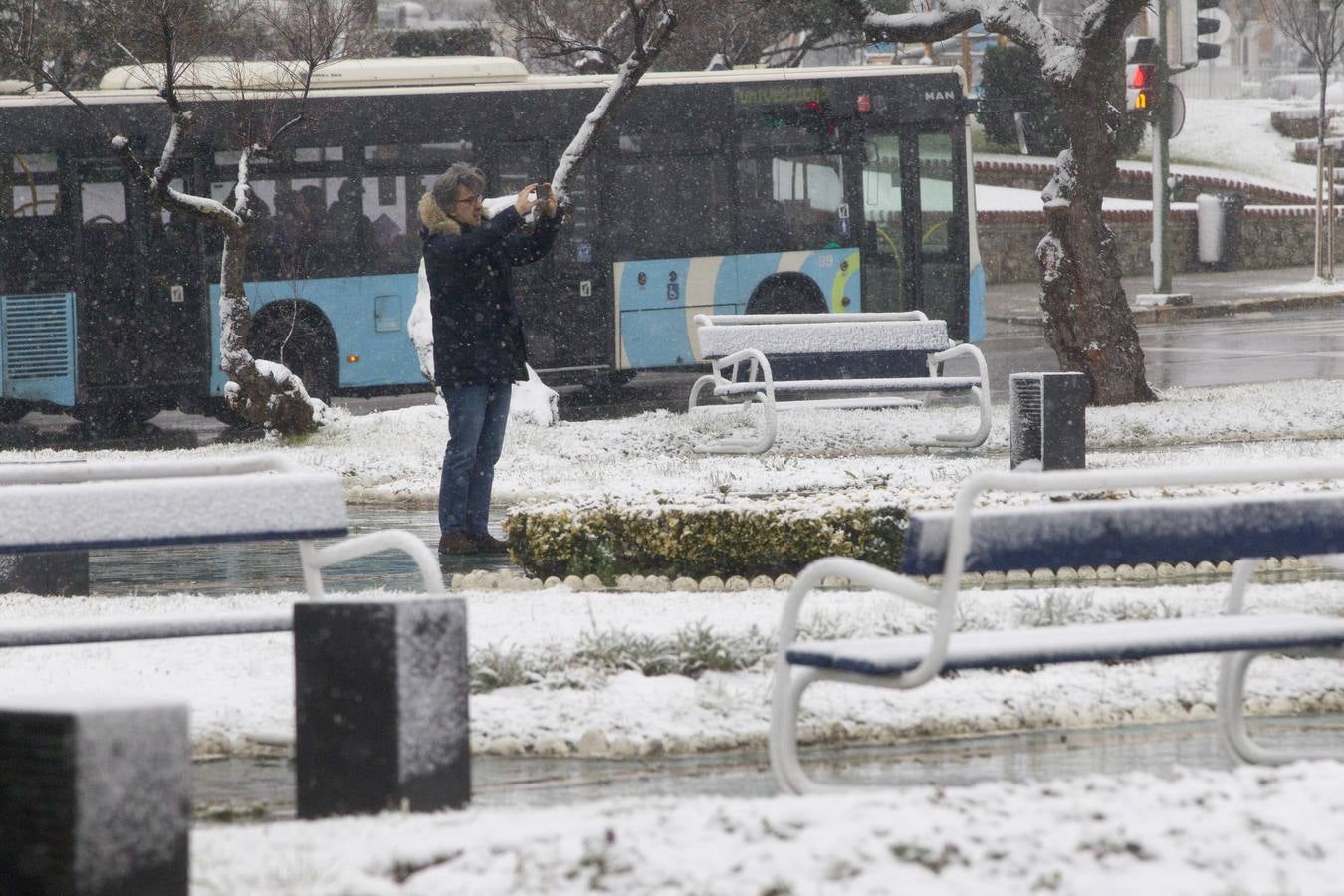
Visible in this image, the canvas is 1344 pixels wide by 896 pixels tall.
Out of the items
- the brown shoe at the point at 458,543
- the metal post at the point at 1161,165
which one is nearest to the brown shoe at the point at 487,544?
the brown shoe at the point at 458,543

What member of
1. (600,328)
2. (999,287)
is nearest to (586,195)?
(600,328)

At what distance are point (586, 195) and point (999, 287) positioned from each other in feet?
65.6

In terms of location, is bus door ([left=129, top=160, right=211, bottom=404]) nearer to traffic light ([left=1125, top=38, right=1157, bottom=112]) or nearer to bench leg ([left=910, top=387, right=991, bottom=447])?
bench leg ([left=910, top=387, right=991, bottom=447])

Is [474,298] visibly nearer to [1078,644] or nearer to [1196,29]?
[1078,644]

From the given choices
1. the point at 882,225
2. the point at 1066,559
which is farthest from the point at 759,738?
the point at 882,225

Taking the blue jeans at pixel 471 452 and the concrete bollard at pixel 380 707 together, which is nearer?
the concrete bollard at pixel 380 707

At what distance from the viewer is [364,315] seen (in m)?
19.9

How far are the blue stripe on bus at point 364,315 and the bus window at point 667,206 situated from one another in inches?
84.3

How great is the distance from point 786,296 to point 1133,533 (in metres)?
16.3

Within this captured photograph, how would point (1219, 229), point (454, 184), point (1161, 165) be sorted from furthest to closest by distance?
point (1219, 229) < point (1161, 165) < point (454, 184)

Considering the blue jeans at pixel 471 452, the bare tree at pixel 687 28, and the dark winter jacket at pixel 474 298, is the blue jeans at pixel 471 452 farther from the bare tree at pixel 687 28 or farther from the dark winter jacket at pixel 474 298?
the bare tree at pixel 687 28

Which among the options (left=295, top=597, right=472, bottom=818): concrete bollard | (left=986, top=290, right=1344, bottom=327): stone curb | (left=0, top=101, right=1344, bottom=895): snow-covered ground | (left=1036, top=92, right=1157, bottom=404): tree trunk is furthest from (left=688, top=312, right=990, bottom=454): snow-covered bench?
(left=986, top=290, right=1344, bottom=327): stone curb

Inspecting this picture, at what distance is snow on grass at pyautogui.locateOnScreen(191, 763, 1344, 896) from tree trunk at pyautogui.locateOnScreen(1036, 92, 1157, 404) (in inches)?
497

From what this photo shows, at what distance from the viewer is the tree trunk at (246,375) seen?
1593cm
